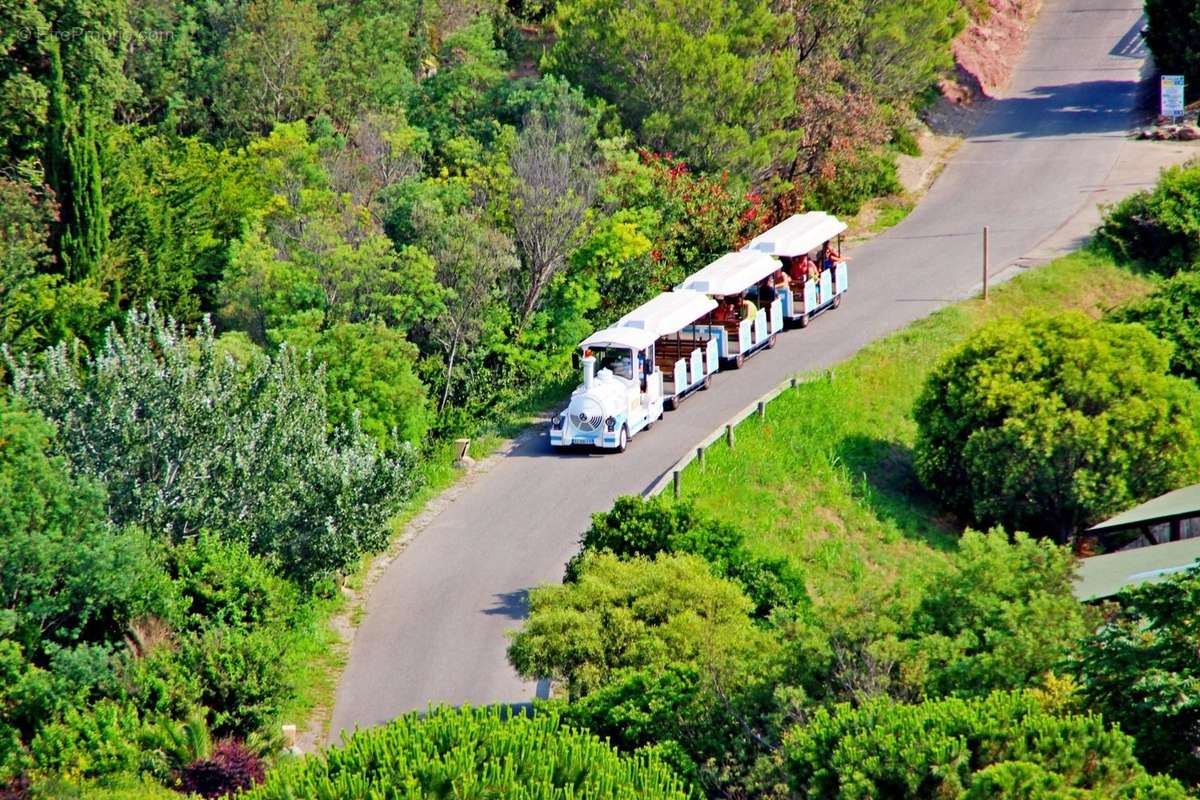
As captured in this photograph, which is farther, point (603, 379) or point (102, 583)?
point (603, 379)

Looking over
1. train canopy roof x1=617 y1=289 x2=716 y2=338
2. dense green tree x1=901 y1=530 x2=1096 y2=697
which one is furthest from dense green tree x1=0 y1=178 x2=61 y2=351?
dense green tree x1=901 y1=530 x2=1096 y2=697

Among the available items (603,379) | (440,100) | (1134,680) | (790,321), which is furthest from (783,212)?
(1134,680)

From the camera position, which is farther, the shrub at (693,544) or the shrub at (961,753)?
the shrub at (693,544)

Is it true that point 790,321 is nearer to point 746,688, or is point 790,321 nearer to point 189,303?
point 189,303

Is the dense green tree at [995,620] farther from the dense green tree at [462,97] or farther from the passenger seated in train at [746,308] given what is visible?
the dense green tree at [462,97]

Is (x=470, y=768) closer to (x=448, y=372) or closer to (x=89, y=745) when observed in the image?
(x=89, y=745)

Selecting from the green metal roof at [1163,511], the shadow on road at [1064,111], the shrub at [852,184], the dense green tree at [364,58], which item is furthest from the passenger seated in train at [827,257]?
the shadow on road at [1064,111]

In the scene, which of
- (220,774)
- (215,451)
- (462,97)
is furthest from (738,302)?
(220,774)
